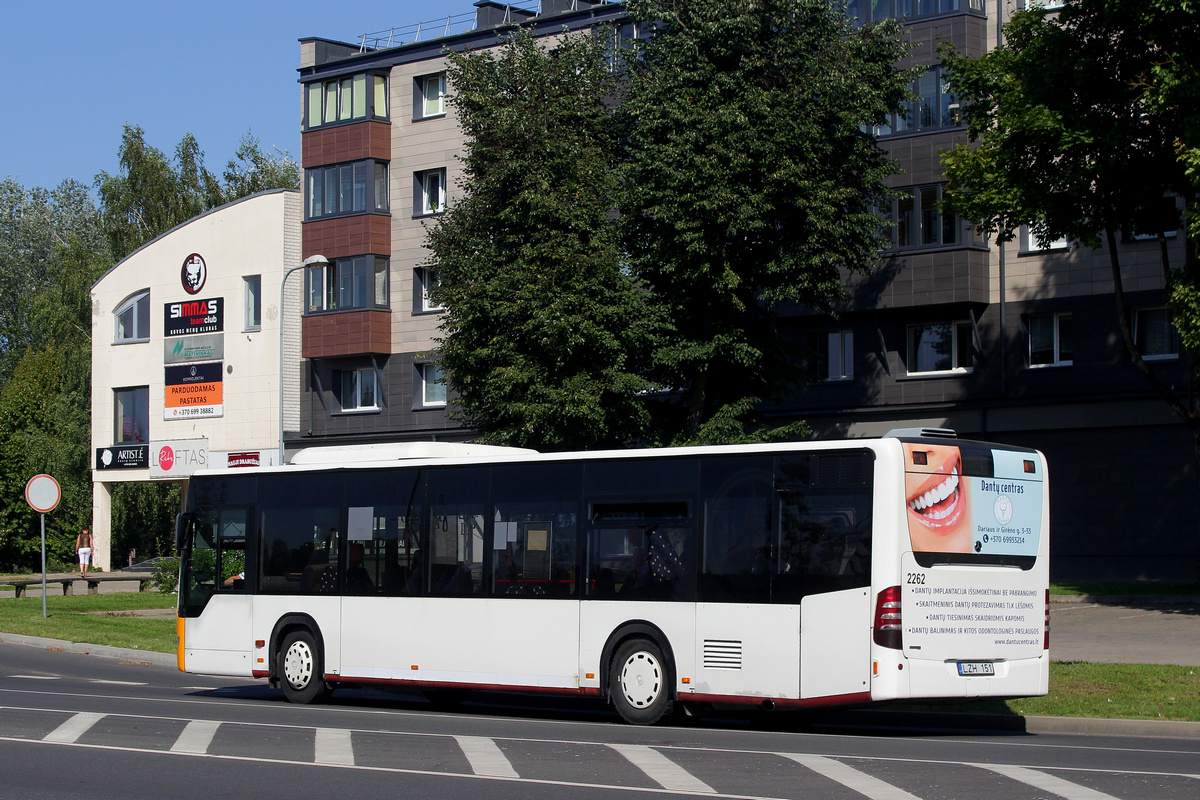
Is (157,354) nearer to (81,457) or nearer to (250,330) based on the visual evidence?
(250,330)

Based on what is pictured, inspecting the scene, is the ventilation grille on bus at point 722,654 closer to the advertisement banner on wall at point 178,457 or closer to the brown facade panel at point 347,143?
the brown facade panel at point 347,143

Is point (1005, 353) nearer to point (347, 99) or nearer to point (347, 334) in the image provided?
point (347, 334)

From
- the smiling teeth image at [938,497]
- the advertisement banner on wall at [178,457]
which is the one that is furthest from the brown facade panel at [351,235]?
the smiling teeth image at [938,497]

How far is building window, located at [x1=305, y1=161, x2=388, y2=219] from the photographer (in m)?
48.1

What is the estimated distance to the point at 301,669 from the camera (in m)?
17.3

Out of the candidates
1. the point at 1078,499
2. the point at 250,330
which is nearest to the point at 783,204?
the point at 1078,499

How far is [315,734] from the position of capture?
13.2 m

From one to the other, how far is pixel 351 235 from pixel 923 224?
21.0 meters

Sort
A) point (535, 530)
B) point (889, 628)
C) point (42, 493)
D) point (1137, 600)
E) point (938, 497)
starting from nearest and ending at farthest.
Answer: point (889, 628) < point (938, 497) < point (535, 530) < point (1137, 600) < point (42, 493)

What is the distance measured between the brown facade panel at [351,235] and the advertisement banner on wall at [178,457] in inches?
373

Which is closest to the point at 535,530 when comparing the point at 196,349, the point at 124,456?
the point at 196,349

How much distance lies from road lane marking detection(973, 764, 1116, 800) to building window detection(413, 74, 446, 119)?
40.1m

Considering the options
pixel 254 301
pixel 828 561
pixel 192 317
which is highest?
pixel 254 301

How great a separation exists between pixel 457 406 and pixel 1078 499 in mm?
15094
